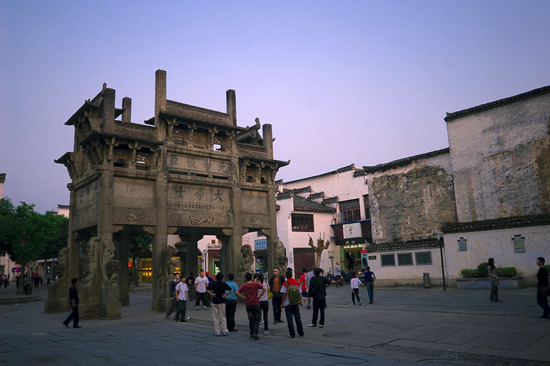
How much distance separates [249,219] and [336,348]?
43.4 feet

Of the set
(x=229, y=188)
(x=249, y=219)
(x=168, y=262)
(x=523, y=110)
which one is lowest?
(x=168, y=262)

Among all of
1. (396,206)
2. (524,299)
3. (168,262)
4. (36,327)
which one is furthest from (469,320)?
(396,206)

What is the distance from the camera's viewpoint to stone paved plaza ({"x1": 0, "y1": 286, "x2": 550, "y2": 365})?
8.12 meters

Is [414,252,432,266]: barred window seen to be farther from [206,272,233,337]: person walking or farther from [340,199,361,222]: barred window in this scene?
[206,272,233,337]: person walking

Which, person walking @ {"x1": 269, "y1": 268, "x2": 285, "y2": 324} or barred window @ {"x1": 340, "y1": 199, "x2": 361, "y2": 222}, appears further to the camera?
barred window @ {"x1": 340, "y1": 199, "x2": 361, "y2": 222}

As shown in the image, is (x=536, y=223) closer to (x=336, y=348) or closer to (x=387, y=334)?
(x=387, y=334)

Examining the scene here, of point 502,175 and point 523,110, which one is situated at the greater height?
point 523,110

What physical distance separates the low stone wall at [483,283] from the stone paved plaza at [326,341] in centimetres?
859

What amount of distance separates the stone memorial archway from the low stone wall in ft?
40.3

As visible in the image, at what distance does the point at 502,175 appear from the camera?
26.4m

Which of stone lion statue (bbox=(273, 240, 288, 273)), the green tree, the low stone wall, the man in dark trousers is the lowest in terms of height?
the low stone wall

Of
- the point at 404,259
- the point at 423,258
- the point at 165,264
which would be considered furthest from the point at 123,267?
the point at 423,258

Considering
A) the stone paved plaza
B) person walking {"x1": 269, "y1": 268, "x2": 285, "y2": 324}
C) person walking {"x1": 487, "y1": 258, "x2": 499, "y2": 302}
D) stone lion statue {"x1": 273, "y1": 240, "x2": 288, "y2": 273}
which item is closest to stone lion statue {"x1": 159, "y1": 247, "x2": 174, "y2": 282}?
the stone paved plaza

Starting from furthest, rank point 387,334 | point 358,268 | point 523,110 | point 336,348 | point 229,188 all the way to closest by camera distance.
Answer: point 358,268 → point 523,110 → point 229,188 → point 387,334 → point 336,348
